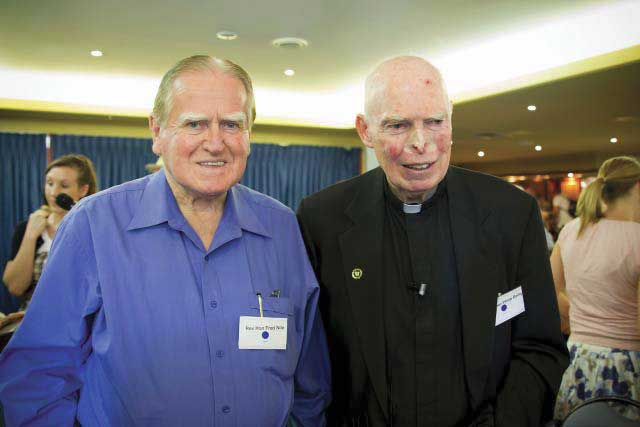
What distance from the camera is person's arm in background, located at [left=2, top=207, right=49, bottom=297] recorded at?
3.11 m

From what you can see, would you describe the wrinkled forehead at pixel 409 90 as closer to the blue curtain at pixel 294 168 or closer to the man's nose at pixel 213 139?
the man's nose at pixel 213 139

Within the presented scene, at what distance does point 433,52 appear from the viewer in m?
5.42

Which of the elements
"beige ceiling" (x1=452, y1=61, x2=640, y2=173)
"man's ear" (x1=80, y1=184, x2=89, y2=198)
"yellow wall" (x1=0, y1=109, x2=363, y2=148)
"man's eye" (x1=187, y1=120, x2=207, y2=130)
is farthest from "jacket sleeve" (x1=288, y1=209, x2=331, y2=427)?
"yellow wall" (x1=0, y1=109, x2=363, y2=148)

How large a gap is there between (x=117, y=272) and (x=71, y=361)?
0.27 m

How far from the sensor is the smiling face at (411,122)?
1546 mm

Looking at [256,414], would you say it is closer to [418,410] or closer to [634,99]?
[418,410]

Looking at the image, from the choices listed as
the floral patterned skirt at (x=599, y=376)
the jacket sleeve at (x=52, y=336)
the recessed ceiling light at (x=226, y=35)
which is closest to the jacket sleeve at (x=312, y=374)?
the jacket sleeve at (x=52, y=336)

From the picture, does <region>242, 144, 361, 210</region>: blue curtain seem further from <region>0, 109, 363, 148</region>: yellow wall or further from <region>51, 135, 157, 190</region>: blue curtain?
<region>51, 135, 157, 190</region>: blue curtain

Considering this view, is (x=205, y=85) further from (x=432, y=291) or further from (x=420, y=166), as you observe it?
(x=432, y=291)

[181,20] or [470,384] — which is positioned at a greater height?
[181,20]

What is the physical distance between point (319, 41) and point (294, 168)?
3430mm

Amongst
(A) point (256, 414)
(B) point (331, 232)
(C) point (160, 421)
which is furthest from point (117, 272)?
(B) point (331, 232)

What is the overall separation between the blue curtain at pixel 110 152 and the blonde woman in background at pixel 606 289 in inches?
225

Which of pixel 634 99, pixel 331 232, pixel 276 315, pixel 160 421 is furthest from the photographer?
pixel 634 99
